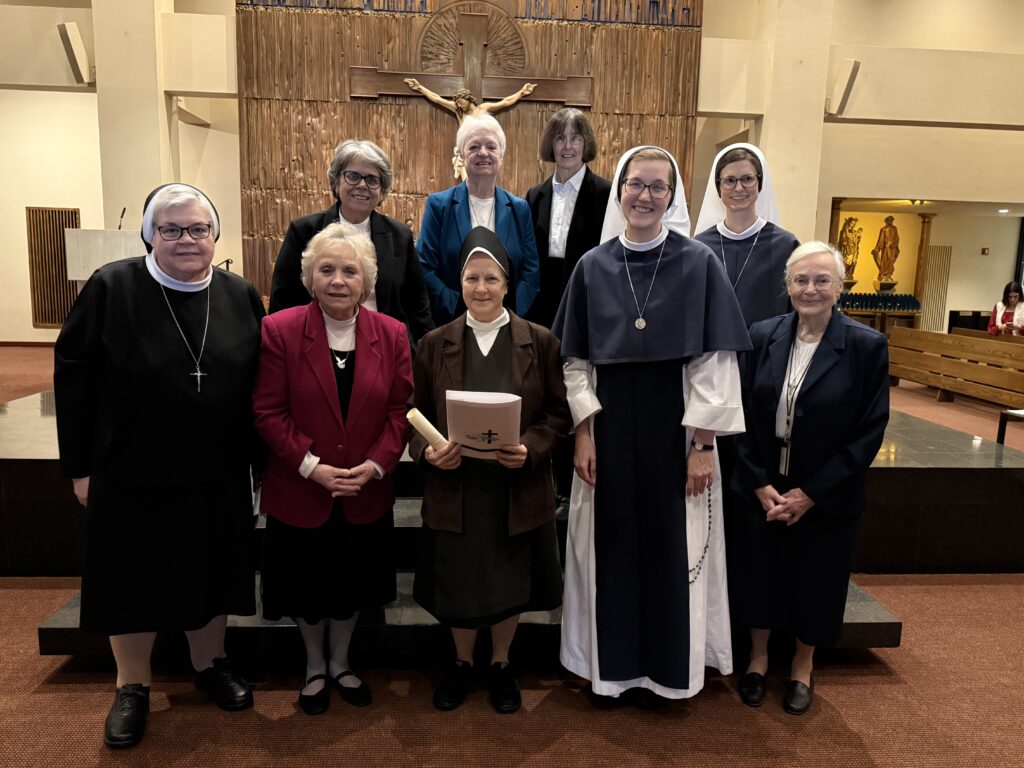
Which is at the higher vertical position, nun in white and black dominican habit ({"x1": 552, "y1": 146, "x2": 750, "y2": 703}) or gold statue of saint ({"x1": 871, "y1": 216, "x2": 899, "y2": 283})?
gold statue of saint ({"x1": 871, "y1": 216, "x2": 899, "y2": 283})

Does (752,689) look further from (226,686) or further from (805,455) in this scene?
(226,686)

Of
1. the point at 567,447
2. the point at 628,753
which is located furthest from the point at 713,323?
the point at 628,753

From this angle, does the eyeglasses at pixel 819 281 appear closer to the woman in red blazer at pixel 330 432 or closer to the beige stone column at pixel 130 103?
the woman in red blazer at pixel 330 432

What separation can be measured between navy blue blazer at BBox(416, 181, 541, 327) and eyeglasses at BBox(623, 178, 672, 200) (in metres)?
0.81

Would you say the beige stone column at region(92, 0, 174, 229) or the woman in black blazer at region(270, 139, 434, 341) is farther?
the beige stone column at region(92, 0, 174, 229)

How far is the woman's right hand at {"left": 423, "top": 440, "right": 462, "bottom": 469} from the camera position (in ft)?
7.13

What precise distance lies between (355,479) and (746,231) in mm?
1619

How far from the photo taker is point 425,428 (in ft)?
6.98

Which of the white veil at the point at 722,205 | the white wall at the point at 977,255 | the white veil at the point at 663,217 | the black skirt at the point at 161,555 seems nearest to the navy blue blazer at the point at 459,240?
the white veil at the point at 663,217

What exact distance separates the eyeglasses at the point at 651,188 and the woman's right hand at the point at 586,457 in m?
0.76

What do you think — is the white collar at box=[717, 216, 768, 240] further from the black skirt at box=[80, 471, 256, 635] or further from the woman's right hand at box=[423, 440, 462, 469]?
the black skirt at box=[80, 471, 256, 635]

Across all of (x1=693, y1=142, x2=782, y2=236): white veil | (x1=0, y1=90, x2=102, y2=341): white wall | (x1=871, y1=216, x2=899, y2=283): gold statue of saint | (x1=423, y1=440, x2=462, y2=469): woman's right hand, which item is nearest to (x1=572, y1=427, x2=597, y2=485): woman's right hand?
(x1=423, y1=440, x2=462, y2=469): woman's right hand

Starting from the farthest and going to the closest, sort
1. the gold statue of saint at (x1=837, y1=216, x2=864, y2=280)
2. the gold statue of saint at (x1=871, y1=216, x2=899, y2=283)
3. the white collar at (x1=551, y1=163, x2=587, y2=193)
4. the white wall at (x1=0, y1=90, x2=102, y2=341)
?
the gold statue of saint at (x1=871, y1=216, x2=899, y2=283)
the gold statue of saint at (x1=837, y1=216, x2=864, y2=280)
the white wall at (x1=0, y1=90, x2=102, y2=341)
the white collar at (x1=551, y1=163, x2=587, y2=193)

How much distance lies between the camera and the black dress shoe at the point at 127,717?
2.24m
